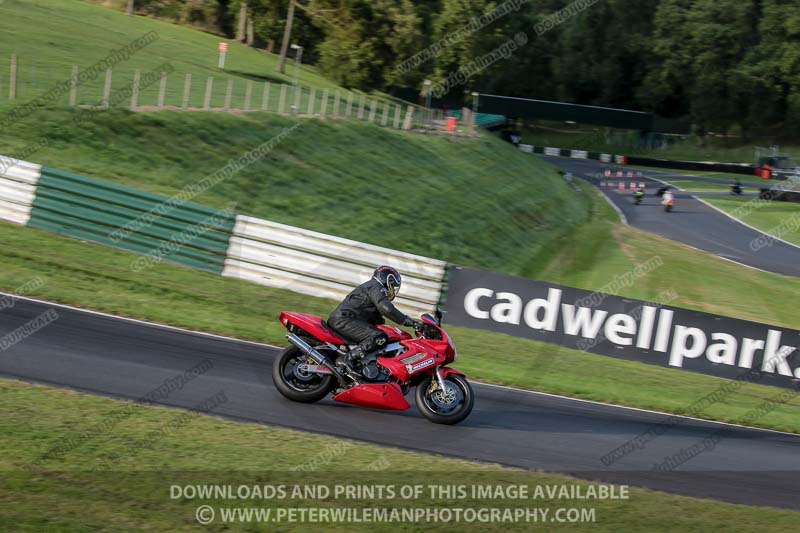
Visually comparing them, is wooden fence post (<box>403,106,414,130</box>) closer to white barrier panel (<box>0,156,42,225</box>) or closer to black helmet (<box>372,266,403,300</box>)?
white barrier panel (<box>0,156,42,225</box>)

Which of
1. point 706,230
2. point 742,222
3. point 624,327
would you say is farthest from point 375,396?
point 742,222

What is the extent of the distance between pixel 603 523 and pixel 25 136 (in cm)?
1845

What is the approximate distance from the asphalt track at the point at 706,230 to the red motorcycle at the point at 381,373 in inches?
1014

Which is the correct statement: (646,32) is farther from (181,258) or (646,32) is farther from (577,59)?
(181,258)

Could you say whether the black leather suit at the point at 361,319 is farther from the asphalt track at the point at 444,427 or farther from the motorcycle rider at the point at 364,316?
the asphalt track at the point at 444,427

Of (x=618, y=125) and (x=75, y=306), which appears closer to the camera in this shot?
(x=75, y=306)

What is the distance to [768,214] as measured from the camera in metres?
45.3

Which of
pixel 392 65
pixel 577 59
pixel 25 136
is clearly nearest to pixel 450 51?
pixel 392 65

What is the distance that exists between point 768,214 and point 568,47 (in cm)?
5136

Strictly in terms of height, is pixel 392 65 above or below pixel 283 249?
above

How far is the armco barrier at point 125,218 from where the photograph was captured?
1723 cm

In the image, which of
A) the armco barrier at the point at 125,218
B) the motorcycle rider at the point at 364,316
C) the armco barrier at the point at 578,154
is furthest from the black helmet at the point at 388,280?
the armco barrier at the point at 578,154

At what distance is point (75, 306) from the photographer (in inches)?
524

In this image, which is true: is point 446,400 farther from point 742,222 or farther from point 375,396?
point 742,222
